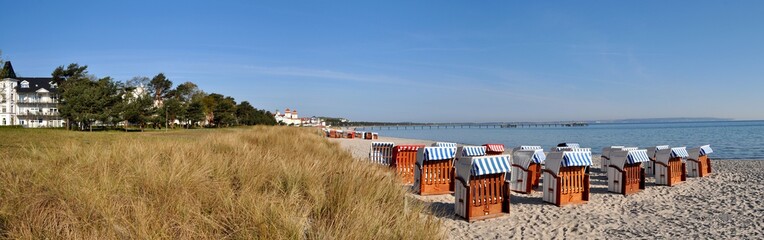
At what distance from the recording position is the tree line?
41.6m

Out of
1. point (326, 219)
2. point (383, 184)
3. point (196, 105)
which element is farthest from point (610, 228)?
point (196, 105)

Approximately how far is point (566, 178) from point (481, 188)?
7.34 ft

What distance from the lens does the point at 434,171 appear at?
9.12m

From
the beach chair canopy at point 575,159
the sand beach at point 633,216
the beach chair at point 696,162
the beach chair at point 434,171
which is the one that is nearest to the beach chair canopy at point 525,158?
the sand beach at point 633,216

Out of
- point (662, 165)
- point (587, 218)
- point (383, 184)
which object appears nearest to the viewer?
point (383, 184)

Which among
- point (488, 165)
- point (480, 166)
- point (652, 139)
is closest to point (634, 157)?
point (488, 165)

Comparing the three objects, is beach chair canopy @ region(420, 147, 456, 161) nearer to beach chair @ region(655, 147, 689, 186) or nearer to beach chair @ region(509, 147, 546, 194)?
beach chair @ region(509, 147, 546, 194)

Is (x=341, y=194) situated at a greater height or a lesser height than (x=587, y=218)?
greater

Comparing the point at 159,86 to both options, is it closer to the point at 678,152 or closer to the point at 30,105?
the point at 30,105

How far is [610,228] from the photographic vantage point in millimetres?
6238

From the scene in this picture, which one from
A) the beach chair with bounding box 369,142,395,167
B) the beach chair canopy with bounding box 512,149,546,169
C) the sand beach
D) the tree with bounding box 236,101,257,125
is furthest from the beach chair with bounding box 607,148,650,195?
the tree with bounding box 236,101,257,125

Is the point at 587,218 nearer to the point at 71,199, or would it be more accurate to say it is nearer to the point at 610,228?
the point at 610,228

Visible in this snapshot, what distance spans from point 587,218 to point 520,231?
60.2 inches

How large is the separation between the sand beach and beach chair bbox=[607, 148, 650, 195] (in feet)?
0.73
